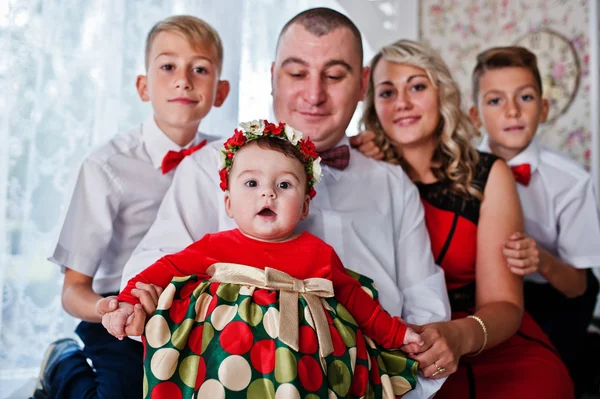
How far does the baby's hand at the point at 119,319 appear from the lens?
1256 mm

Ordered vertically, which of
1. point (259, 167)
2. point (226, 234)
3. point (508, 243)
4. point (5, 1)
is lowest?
point (508, 243)

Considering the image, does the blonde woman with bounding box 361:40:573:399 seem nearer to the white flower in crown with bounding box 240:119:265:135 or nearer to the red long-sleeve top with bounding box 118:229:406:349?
the red long-sleeve top with bounding box 118:229:406:349

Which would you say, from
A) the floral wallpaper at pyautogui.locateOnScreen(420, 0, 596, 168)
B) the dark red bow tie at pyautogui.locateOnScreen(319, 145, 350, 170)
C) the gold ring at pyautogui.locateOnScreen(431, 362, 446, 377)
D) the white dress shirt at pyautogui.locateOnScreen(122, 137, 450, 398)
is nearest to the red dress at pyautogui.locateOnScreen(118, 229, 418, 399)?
the gold ring at pyautogui.locateOnScreen(431, 362, 446, 377)

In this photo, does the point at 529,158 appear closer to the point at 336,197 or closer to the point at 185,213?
the point at 336,197

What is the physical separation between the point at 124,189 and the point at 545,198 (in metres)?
1.79

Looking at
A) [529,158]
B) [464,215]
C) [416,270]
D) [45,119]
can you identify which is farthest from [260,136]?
[529,158]

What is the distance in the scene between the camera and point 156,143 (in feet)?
7.13

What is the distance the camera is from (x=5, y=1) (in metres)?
2.29

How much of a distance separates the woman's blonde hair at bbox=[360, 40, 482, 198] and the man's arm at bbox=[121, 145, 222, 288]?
0.71 metres

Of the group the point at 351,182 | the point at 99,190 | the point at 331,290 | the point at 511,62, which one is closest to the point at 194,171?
the point at 99,190

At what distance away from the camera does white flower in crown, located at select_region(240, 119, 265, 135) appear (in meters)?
1.48

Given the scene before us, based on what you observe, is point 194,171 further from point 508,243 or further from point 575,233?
point 575,233

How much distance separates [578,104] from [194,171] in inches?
126

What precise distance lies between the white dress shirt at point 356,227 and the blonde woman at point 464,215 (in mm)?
188
